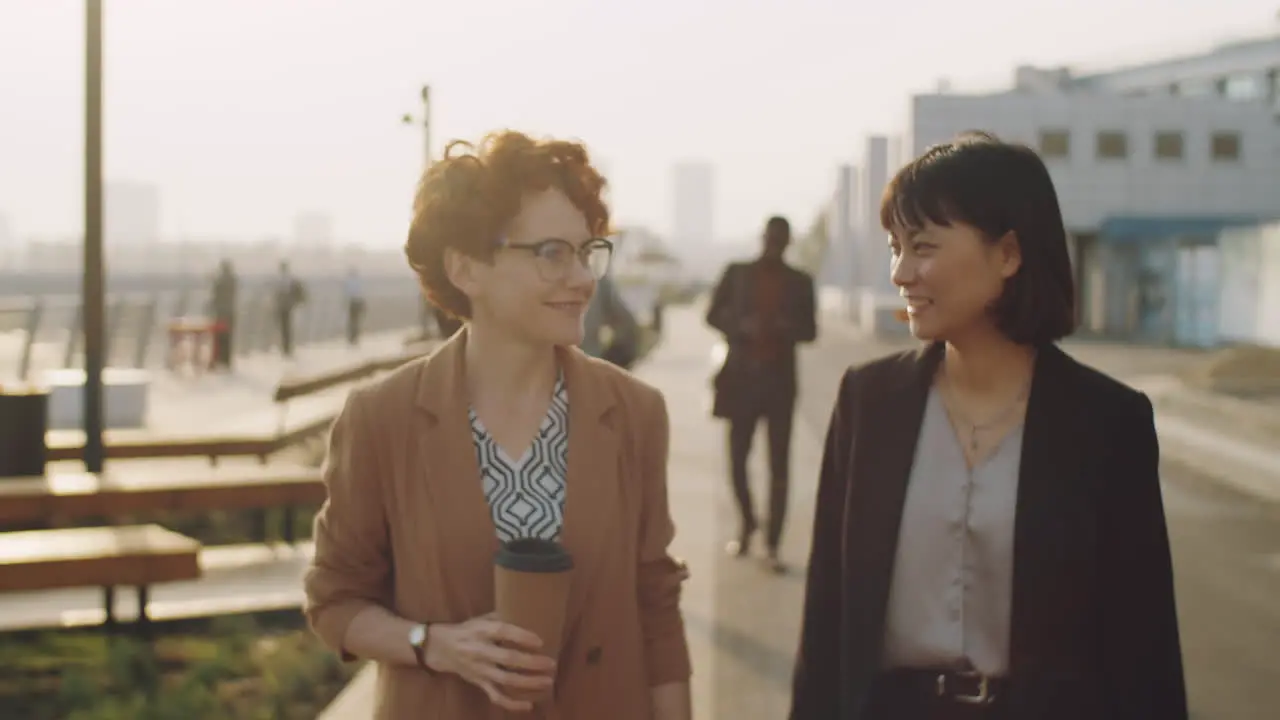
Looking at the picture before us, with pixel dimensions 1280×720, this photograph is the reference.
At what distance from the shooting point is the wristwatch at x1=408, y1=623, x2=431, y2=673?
266 centimetres

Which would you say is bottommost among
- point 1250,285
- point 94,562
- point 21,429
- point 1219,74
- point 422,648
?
point 1250,285

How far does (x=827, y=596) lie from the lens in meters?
3.09

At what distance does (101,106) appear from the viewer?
9.92 meters

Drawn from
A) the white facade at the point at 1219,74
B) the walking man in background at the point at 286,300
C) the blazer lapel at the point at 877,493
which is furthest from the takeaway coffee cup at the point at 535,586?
the white facade at the point at 1219,74

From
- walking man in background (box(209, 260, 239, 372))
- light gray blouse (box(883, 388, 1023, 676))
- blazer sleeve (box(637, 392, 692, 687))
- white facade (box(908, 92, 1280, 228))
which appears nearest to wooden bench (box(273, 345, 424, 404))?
blazer sleeve (box(637, 392, 692, 687))

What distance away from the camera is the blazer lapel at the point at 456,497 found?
8.78 feet

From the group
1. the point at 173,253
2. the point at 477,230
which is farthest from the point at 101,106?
the point at 173,253

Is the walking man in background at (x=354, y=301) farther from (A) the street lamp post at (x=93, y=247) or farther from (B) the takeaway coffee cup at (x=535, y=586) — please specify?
(B) the takeaway coffee cup at (x=535, y=586)

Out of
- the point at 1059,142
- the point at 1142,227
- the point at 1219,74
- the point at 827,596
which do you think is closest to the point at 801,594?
the point at 827,596

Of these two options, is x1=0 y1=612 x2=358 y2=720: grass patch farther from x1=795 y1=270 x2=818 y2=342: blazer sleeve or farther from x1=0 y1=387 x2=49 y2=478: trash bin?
x1=795 y1=270 x2=818 y2=342: blazer sleeve

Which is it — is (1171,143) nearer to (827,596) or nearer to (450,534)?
(827,596)

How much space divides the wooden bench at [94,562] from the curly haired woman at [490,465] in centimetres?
410

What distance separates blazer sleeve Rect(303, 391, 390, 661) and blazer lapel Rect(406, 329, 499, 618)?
87 millimetres

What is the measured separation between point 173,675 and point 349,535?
14.2ft
